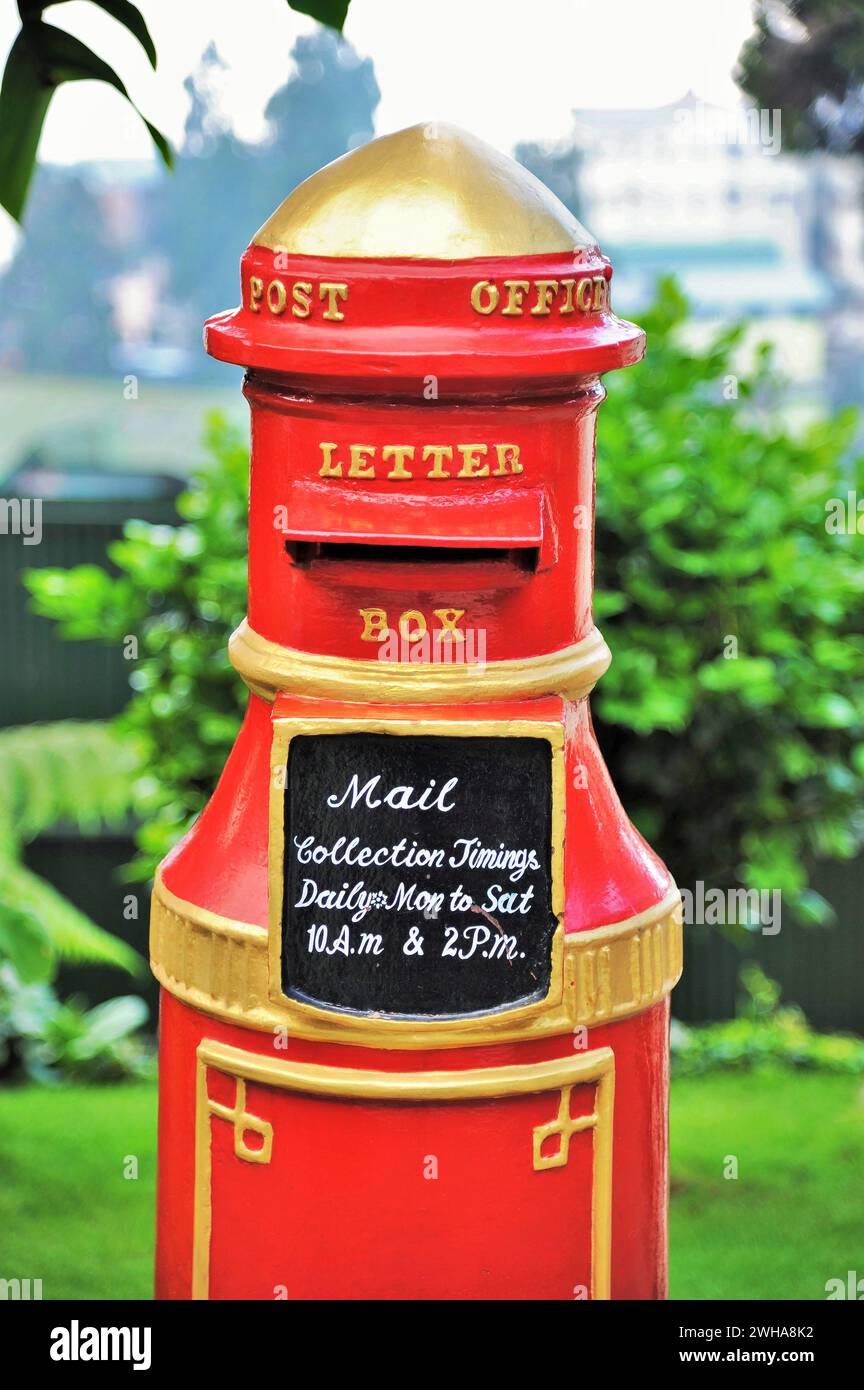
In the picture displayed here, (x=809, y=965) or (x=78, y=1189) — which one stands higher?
(x=809, y=965)

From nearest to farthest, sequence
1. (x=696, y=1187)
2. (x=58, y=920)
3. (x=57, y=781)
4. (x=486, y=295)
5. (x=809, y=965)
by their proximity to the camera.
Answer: (x=486, y=295)
(x=696, y=1187)
(x=58, y=920)
(x=57, y=781)
(x=809, y=965)

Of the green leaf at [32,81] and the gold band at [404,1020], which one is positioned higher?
the green leaf at [32,81]

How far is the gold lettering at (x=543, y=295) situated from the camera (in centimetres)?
243

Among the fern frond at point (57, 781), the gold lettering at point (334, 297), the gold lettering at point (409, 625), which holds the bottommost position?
the fern frond at point (57, 781)

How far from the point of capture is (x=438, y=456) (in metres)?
2.42

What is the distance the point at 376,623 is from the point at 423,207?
1.87 feet

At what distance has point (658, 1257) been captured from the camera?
2.78m

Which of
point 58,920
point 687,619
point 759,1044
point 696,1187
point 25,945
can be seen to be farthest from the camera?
point 759,1044

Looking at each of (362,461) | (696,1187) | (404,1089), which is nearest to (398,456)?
(362,461)

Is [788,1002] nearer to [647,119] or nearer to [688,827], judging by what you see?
[688,827]

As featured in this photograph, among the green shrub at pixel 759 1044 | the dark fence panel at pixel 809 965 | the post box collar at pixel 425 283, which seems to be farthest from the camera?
the dark fence panel at pixel 809 965

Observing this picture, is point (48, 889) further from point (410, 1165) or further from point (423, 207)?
point (423, 207)

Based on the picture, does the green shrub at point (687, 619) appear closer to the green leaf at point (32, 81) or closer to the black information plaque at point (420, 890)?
the black information plaque at point (420, 890)

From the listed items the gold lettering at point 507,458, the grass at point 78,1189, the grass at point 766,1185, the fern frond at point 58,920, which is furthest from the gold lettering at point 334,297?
the fern frond at point 58,920
